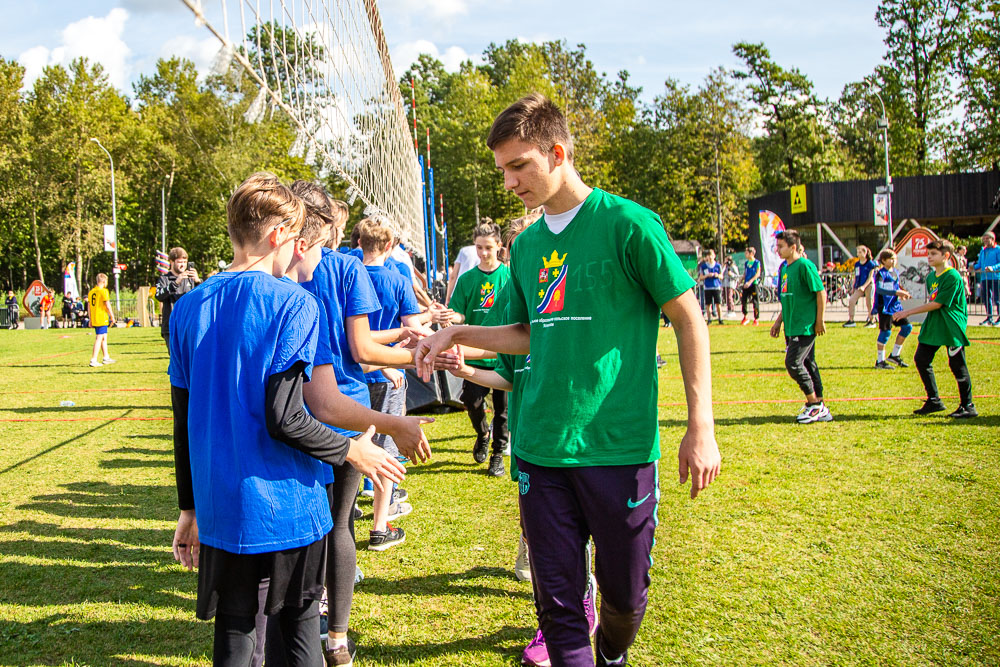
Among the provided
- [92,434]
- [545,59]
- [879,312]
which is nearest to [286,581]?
[92,434]

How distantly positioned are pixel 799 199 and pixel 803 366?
33.4m

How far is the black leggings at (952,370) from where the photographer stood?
770 centimetres

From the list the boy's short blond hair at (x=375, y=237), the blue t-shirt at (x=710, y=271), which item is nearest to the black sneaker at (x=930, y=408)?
the boy's short blond hair at (x=375, y=237)

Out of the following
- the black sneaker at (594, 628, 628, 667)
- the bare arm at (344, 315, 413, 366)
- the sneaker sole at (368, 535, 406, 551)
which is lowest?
the sneaker sole at (368, 535, 406, 551)

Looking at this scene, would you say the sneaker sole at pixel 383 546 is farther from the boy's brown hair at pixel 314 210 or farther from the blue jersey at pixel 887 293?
the blue jersey at pixel 887 293

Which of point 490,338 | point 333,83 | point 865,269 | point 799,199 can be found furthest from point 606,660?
point 799,199

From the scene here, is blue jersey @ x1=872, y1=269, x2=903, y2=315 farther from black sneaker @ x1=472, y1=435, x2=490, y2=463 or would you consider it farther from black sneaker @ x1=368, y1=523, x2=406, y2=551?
black sneaker @ x1=368, y1=523, x2=406, y2=551

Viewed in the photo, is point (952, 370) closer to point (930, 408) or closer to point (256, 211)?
point (930, 408)

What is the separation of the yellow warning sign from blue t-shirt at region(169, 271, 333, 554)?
39.6 meters

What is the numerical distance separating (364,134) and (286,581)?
674 cm

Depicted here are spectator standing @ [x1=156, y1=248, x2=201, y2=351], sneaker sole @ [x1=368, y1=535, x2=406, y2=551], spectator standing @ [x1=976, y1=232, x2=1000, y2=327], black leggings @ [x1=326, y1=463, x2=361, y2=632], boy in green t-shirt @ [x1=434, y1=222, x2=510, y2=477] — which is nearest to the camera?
black leggings @ [x1=326, y1=463, x2=361, y2=632]

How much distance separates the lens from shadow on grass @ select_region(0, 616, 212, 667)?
3254 mm

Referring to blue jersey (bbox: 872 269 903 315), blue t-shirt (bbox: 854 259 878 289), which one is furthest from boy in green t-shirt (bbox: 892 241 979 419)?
blue t-shirt (bbox: 854 259 878 289)

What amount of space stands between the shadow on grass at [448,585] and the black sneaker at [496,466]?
2001 millimetres
